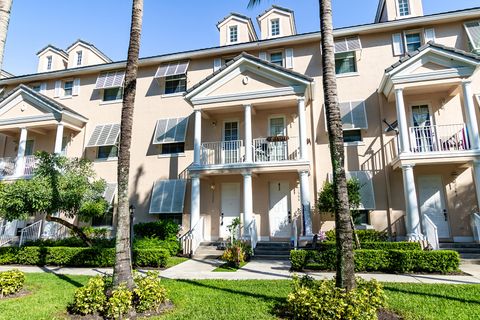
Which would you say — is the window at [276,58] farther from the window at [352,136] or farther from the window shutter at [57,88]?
the window shutter at [57,88]

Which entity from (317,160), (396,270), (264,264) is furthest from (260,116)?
(396,270)

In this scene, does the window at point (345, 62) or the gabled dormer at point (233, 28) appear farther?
the gabled dormer at point (233, 28)

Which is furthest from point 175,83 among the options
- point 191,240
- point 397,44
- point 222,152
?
point 397,44

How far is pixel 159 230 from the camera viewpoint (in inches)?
605

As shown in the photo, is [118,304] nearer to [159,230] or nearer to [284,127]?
[159,230]


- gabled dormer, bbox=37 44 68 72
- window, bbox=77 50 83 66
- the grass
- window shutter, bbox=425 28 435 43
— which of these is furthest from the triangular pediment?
gabled dormer, bbox=37 44 68 72

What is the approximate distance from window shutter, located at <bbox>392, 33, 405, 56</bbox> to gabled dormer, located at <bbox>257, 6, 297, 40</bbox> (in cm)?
608

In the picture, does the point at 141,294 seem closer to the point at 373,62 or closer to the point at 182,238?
the point at 182,238

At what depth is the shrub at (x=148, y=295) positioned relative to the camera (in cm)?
645

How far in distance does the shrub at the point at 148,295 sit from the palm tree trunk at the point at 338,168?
3.84m

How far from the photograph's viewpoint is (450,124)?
1447 cm

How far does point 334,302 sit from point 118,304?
4149 millimetres

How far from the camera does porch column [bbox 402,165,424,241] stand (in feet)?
43.1

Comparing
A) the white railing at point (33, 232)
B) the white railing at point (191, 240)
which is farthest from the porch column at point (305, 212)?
the white railing at point (33, 232)
